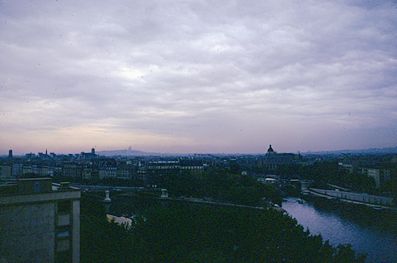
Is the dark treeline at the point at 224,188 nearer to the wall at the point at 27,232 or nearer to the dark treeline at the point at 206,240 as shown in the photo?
the dark treeline at the point at 206,240

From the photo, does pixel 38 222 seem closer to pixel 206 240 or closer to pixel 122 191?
pixel 206 240

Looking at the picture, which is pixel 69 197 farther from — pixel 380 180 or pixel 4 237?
pixel 380 180

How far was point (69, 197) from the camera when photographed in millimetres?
8781

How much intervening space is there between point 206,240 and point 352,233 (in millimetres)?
11798

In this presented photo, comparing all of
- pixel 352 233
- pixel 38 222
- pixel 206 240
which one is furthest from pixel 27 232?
pixel 352 233

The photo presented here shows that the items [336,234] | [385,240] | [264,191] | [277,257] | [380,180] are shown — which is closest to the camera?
[277,257]

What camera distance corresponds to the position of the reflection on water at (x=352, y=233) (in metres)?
16.2

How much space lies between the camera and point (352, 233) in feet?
67.5

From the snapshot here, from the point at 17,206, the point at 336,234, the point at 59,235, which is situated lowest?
the point at 336,234

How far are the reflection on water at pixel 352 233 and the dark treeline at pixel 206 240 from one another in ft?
18.9

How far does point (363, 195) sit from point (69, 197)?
29.4 metres

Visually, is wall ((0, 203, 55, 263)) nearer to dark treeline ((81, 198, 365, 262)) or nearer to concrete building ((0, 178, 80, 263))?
concrete building ((0, 178, 80, 263))

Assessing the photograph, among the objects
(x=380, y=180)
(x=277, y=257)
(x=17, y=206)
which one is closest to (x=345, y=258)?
(x=277, y=257)

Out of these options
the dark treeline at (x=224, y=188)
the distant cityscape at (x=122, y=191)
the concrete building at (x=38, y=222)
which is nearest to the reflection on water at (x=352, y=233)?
the distant cityscape at (x=122, y=191)
